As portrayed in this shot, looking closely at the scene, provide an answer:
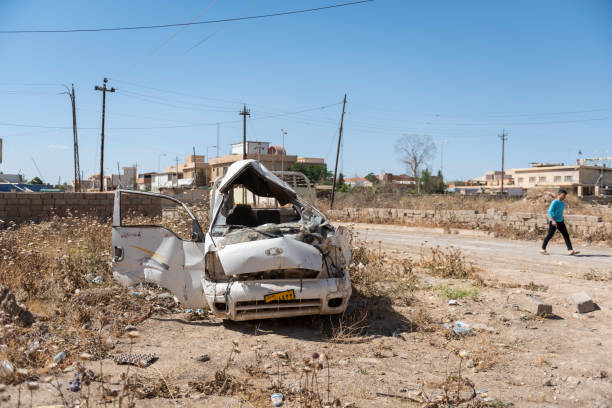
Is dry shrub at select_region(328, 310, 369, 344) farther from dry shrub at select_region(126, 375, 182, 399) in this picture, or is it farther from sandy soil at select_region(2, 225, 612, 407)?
dry shrub at select_region(126, 375, 182, 399)

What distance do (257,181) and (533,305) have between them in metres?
4.51

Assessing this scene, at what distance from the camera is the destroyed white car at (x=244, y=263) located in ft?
16.9

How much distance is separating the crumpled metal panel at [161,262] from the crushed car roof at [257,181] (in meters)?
1.09

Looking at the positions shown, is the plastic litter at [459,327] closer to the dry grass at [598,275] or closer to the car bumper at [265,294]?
the car bumper at [265,294]

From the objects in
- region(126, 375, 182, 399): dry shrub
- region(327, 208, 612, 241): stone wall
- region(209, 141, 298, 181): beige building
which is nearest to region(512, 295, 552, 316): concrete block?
region(126, 375, 182, 399): dry shrub

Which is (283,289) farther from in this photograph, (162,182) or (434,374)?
(162,182)

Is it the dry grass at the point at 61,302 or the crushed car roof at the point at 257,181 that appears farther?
the crushed car roof at the point at 257,181

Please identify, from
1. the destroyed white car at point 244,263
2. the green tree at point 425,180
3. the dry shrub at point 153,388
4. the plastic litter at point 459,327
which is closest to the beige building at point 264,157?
the green tree at point 425,180

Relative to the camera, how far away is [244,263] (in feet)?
16.9

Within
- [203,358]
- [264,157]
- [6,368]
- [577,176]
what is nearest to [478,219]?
[203,358]

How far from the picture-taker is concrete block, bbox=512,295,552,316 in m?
6.11

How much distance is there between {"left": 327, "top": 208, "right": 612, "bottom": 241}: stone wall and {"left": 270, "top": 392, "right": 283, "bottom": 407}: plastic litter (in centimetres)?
1409

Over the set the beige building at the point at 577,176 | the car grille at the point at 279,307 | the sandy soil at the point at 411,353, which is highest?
the beige building at the point at 577,176

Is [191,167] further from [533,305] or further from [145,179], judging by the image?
[533,305]
